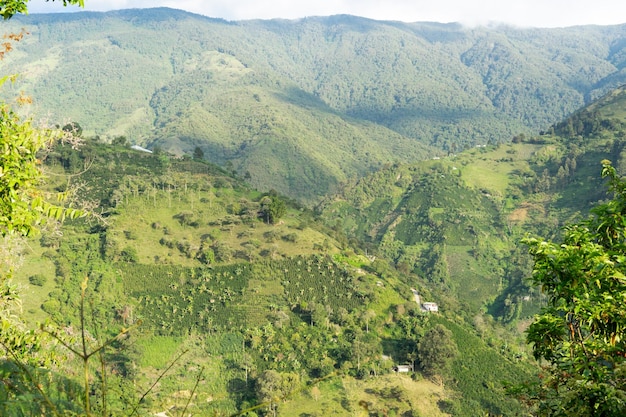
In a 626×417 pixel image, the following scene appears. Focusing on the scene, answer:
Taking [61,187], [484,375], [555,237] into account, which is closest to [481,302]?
[555,237]

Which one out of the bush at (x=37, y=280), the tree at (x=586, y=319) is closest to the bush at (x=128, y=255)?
the bush at (x=37, y=280)

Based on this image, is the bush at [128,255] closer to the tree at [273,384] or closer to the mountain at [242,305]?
the mountain at [242,305]

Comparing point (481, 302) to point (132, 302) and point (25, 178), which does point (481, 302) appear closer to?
point (132, 302)

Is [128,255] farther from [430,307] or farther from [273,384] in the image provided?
[430,307]

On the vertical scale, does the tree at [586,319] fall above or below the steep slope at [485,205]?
above

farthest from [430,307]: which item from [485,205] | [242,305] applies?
[485,205]

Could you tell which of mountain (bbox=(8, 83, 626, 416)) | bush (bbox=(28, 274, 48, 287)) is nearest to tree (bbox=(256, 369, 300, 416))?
mountain (bbox=(8, 83, 626, 416))
